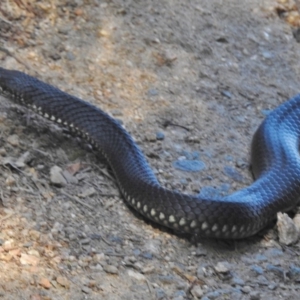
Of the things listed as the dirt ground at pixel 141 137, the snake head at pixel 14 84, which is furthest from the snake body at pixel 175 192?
the dirt ground at pixel 141 137

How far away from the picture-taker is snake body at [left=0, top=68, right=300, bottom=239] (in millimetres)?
4414

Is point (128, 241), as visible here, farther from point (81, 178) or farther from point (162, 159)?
point (162, 159)

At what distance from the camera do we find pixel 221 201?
175 inches


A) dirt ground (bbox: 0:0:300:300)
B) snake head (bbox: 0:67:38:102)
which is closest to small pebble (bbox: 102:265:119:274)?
dirt ground (bbox: 0:0:300:300)

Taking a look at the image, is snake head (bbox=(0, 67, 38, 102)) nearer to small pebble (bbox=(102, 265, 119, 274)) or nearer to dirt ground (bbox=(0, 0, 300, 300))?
dirt ground (bbox=(0, 0, 300, 300))

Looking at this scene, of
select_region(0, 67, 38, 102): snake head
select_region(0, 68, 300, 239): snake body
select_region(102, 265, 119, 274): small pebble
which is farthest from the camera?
select_region(0, 67, 38, 102): snake head

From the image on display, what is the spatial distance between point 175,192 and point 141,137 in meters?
1.25

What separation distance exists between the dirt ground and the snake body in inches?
5.1

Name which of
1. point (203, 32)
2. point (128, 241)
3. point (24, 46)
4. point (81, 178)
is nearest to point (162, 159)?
point (81, 178)

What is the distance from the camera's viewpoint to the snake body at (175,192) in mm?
4414

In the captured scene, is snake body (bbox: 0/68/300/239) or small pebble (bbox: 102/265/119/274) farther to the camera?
snake body (bbox: 0/68/300/239)

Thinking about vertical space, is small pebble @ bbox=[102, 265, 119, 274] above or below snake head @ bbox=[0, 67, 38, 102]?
below

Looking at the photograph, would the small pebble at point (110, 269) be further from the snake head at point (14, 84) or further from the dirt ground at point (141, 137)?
the snake head at point (14, 84)

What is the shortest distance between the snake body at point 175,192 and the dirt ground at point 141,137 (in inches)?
5.1
